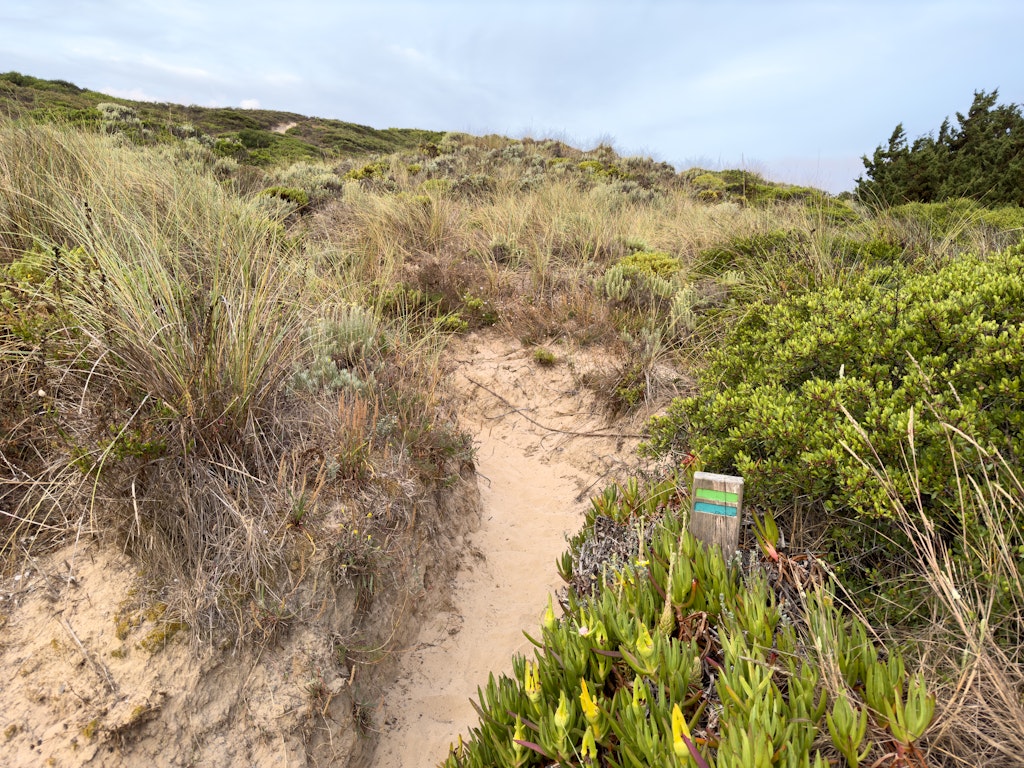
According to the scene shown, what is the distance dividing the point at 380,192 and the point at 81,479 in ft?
29.6

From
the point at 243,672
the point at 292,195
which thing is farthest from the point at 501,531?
the point at 292,195

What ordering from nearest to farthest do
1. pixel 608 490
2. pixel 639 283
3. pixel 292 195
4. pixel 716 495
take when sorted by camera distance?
pixel 716 495, pixel 608 490, pixel 639 283, pixel 292 195

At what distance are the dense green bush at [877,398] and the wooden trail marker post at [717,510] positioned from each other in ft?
1.05

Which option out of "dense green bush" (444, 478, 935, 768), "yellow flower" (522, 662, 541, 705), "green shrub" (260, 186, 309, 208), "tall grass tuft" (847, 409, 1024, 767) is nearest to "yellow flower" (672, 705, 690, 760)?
"dense green bush" (444, 478, 935, 768)

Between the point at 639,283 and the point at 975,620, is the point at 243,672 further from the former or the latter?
the point at 639,283

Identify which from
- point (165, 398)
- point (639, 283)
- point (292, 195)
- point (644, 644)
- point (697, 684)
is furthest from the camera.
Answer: point (292, 195)

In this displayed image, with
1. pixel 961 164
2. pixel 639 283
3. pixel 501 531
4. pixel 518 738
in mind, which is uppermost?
pixel 961 164

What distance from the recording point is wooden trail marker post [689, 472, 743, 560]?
2.61 m

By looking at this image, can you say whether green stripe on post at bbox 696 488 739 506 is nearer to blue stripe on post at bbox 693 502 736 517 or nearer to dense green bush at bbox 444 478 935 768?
blue stripe on post at bbox 693 502 736 517

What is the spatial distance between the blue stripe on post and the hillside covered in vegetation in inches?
7.0

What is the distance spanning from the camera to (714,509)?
8.68 ft

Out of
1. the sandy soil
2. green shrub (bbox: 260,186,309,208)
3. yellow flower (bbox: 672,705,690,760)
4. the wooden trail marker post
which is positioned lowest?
the sandy soil

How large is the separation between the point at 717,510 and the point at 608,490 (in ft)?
3.39

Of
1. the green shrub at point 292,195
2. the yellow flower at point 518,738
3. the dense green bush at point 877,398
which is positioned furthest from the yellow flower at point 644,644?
the green shrub at point 292,195
